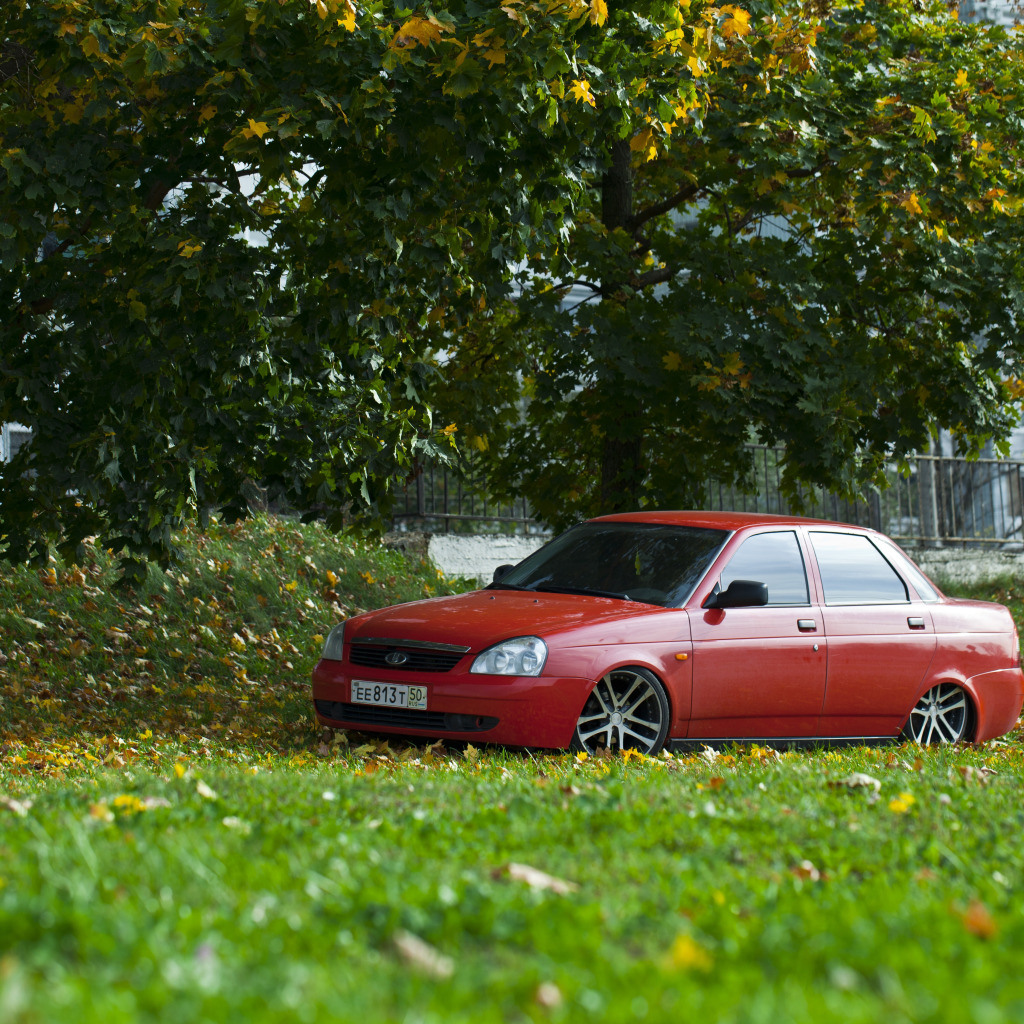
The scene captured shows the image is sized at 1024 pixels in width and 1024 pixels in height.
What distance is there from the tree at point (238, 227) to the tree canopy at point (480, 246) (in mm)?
25

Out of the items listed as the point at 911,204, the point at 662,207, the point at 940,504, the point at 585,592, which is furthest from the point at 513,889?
the point at 940,504

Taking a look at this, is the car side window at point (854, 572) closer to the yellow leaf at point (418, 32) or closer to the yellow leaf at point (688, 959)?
the yellow leaf at point (418, 32)

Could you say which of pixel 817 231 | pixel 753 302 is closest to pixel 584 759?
pixel 753 302

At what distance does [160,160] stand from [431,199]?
5.43 ft

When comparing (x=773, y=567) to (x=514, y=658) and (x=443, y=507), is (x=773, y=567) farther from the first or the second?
(x=443, y=507)

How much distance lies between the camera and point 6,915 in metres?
2.83

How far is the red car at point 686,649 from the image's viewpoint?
23.1ft

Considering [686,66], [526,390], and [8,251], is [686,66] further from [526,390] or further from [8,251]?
[526,390]

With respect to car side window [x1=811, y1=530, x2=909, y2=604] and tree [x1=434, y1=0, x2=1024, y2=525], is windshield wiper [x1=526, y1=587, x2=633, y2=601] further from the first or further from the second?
tree [x1=434, y1=0, x2=1024, y2=525]

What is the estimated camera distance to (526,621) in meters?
7.25

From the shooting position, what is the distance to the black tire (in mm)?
8523

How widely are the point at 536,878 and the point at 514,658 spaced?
3.54 m

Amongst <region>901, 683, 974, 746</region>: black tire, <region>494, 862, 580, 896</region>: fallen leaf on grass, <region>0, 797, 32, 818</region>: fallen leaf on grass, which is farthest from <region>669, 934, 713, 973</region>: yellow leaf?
<region>901, 683, 974, 746</region>: black tire

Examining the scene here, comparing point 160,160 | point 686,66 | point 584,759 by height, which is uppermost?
point 686,66
